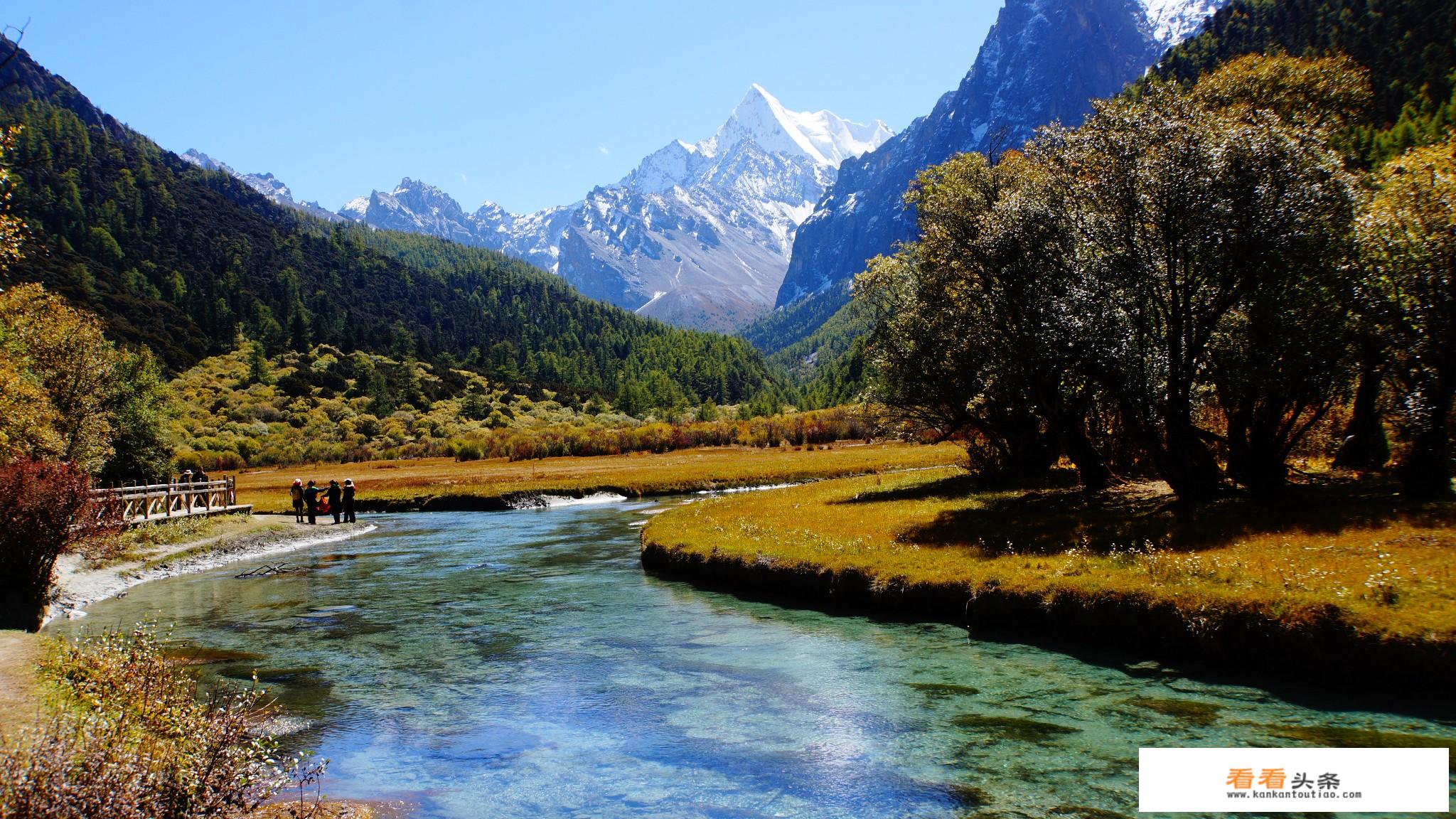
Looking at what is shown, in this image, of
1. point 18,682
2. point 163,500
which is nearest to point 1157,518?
point 18,682

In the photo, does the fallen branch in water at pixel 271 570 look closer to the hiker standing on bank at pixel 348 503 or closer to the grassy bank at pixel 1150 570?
the grassy bank at pixel 1150 570

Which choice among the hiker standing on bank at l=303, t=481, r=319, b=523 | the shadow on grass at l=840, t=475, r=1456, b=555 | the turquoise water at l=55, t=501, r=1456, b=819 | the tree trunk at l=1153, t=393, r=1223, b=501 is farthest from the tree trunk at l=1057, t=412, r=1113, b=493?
the hiker standing on bank at l=303, t=481, r=319, b=523

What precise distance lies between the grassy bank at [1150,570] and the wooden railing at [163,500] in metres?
29.6

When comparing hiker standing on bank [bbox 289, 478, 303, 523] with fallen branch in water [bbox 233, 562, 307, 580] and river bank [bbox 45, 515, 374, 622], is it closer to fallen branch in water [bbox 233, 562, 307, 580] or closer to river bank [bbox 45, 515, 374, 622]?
river bank [bbox 45, 515, 374, 622]

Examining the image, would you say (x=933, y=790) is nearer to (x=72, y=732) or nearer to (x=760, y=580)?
(x=72, y=732)

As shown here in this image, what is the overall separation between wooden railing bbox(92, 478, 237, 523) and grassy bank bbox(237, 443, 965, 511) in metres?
12.3

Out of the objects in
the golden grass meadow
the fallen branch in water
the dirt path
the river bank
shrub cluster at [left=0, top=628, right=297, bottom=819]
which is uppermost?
the golden grass meadow

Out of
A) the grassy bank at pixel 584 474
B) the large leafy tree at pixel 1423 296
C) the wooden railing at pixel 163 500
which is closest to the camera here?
the large leafy tree at pixel 1423 296

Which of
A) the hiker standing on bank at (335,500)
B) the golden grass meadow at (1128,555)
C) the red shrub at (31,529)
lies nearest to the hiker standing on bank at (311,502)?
the hiker standing on bank at (335,500)

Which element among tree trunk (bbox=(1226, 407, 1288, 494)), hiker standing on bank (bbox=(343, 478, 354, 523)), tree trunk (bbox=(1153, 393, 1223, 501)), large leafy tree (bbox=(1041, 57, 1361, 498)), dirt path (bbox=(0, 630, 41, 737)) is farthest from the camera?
hiker standing on bank (bbox=(343, 478, 354, 523))

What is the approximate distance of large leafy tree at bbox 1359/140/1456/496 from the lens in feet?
77.5

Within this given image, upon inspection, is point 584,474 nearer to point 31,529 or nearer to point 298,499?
point 298,499

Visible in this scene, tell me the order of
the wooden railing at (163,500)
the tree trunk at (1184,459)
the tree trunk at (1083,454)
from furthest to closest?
1. the wooden railing at (163,500)
2. the tree trunk at (1083,454)
3. the tree trunk at (1184,459)

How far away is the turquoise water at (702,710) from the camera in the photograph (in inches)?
509
